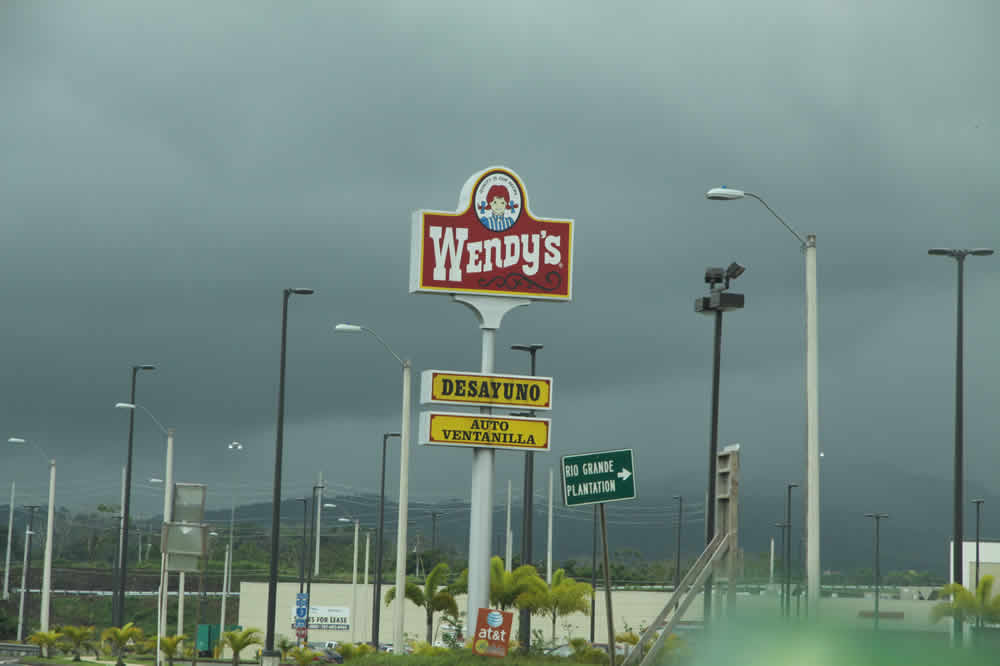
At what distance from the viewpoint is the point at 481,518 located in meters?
36.2

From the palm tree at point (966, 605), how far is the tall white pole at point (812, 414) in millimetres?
2138

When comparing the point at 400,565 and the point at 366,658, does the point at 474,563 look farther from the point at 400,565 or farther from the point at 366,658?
the point at 400,565

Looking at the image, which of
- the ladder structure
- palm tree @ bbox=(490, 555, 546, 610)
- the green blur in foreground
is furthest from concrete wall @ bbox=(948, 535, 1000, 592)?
the green blur in foreground

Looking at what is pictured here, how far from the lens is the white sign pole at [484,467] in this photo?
35688mm

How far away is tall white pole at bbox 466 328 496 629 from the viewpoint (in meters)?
35.3

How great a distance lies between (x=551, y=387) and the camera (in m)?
36.4

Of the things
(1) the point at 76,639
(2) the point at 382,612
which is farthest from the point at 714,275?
(2) the point at 382,612

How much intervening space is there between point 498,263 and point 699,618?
1668cm

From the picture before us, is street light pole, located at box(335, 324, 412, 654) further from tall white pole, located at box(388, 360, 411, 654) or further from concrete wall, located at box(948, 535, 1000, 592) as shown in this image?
concrete wall, located at box(948, 535, 1000, 592)

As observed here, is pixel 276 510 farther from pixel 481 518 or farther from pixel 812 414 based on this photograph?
pixel 812 414

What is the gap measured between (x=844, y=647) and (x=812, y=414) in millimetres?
8461

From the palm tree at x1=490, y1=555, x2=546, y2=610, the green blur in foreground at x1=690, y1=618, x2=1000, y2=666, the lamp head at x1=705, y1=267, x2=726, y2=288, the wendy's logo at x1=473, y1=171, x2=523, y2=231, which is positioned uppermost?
the wendy's logo at x1=473, y1=171, x2=523, y2=231

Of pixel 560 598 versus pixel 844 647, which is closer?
pixel 844 647

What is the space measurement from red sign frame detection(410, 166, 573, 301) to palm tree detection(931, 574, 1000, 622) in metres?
12.2
